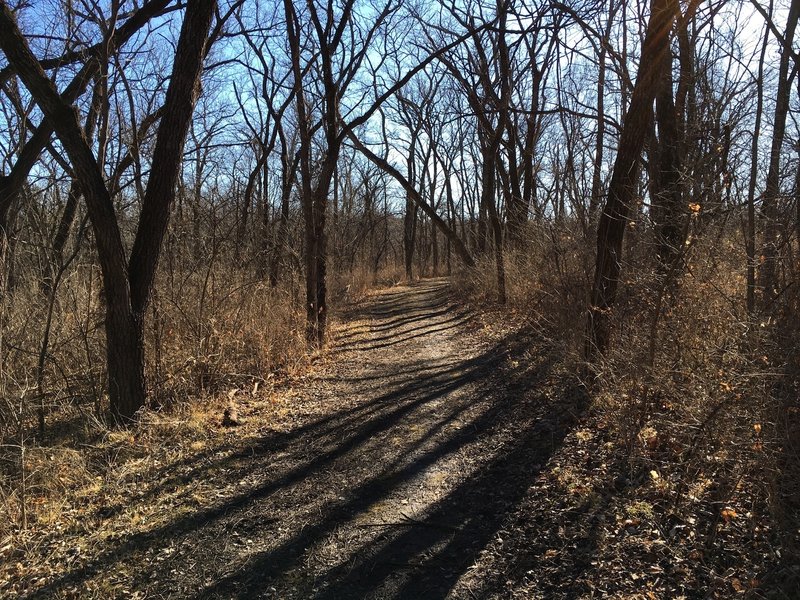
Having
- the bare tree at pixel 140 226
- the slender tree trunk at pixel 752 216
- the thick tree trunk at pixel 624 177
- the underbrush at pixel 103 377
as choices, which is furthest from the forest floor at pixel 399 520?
the slender tree trunk at pixel 752 216

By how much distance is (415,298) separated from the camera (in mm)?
19156

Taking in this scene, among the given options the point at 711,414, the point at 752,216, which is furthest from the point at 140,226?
the point at 752,216

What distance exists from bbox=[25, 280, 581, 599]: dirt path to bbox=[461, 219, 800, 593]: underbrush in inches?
32.8

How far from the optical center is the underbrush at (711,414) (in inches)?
109

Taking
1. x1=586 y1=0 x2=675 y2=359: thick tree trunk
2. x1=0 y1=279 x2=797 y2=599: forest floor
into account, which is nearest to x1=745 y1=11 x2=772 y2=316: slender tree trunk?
x1=586 y1=0 x2=675 y2=359: thick tree trunk

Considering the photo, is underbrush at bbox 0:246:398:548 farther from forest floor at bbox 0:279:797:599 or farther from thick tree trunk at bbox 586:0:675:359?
thick tree trunk at bbox 586:0:675:359

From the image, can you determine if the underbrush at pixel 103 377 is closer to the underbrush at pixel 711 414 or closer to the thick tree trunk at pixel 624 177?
the underbrush at pixel 711 414

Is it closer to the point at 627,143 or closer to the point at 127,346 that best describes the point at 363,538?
the point at 127,346

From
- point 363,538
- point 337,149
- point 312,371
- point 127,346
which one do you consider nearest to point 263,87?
point 337,149

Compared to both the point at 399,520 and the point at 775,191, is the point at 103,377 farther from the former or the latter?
the point at 775,191

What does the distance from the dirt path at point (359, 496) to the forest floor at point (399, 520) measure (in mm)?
15

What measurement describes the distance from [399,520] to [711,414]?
2.27 meters

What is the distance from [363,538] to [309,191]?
764 cm

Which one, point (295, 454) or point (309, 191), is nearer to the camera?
point (295, 454)
